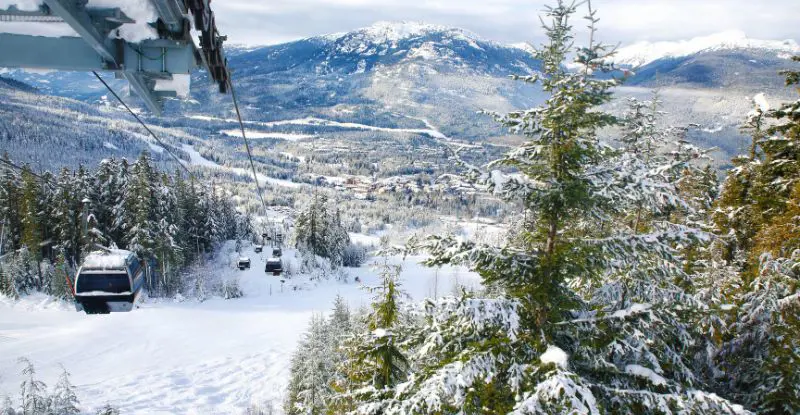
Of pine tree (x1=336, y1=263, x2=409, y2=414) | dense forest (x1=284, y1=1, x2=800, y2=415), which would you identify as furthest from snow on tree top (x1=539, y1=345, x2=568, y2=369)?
pine tree (x1=336, y1=263, x2=409, y2=414)

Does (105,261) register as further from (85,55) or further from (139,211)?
(139,211)

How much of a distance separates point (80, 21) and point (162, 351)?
3923 cm

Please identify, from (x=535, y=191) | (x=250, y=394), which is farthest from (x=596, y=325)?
(x=250, y=394)

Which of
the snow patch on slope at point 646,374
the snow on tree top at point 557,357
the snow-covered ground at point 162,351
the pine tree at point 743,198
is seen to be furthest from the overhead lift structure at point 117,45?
the snow-covered ground at point 162,351

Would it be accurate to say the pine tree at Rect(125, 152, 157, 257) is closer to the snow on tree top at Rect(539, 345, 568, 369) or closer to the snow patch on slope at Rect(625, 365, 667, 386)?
the snow on tree top at Rect(539, 345, 568, 369)

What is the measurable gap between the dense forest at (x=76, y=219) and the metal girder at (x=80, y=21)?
38915 mm

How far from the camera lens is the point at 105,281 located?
13852mm

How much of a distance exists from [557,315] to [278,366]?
1335 inches

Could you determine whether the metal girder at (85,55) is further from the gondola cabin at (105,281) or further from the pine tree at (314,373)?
the pine tree at (314,373)

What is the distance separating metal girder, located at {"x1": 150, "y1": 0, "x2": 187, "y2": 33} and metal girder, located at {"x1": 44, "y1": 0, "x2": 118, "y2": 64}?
0.54 meters

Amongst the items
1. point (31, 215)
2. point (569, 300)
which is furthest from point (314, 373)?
point (31, 215)

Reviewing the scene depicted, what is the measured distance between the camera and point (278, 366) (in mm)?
35781

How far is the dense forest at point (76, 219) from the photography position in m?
38.8

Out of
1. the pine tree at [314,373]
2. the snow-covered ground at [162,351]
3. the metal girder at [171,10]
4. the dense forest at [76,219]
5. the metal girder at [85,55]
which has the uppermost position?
the metal girder at [171,10]
